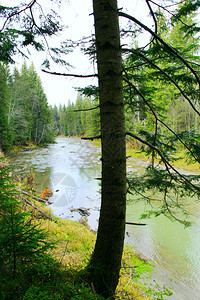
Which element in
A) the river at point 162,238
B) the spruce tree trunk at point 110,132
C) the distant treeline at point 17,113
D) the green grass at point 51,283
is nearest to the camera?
the green grass at point 51,283

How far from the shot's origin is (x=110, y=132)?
5.40 ft

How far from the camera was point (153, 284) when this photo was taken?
3426 mm

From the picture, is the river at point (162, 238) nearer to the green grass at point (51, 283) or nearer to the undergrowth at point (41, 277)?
the undergrowth at point (41, 277)

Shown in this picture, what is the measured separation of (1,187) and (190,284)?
4.58m

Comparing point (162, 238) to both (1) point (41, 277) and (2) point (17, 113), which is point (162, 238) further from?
(2) point (17, 113)

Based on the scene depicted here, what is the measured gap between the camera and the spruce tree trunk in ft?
5.38

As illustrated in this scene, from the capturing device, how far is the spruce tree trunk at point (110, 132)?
164 cm

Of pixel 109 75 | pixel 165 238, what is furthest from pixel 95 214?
pixel 109 75

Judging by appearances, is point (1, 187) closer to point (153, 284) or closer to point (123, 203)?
point (123, 203)

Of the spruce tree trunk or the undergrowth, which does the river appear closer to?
the spruce tree trunk

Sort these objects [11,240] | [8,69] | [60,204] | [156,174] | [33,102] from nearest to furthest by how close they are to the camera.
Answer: [11,240]
[156,174]
[60,204]
[8,69]
[33,102]

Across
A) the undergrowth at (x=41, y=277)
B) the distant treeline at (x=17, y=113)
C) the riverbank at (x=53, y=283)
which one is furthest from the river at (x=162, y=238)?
the distant treeline at (x=17, y=113)

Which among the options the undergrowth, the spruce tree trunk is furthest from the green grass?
the spruce tree trunk

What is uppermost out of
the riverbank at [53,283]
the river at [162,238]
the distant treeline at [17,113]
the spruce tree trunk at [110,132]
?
the distant treeline at [17,113]
